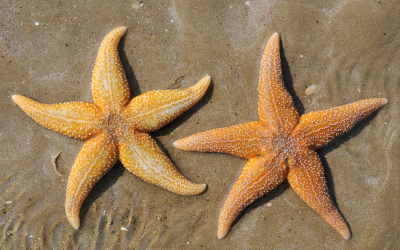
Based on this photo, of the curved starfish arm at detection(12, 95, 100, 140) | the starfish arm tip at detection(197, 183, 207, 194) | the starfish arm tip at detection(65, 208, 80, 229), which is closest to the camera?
the curved starfish arm at detection(12, 95, 100, 140)

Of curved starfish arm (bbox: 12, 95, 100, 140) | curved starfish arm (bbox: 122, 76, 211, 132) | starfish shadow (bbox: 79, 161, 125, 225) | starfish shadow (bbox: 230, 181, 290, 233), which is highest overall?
curved starfish arm (bbox: 12, 95, 100, 140)

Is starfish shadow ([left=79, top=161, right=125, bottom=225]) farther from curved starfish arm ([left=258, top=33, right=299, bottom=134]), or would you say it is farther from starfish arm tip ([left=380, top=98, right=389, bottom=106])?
starfish arm tip ([left=380, top=98, right=389, bottom=106])

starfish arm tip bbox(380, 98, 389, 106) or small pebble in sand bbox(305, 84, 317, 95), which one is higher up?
small pebble in sand bbox(305, 84, 317, 95)

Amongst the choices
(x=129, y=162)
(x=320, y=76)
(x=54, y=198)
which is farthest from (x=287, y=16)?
(x=54, y=198)

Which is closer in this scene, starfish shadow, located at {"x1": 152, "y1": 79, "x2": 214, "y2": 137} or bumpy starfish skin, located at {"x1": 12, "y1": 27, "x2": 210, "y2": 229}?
bumpy starfish skin, located at {"x1": 12, "y1": 27, "x2": 210, "y2": 229}

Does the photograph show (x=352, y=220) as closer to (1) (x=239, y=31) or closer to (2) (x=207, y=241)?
(2) (x=207, y=241)

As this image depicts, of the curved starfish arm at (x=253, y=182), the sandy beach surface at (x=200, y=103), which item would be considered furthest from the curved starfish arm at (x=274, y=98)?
the curved starfish arm at (x=253, y=182)

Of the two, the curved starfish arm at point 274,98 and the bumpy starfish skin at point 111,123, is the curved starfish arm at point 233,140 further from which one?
the bumpy starfish skin at point 111,123

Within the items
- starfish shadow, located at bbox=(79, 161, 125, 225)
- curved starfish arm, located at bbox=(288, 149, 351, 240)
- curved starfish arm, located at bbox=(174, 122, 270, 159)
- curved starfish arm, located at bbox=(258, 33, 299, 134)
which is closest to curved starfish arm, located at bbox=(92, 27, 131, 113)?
starfish shadow, located at bbox=(79, 161, 125, 225)
